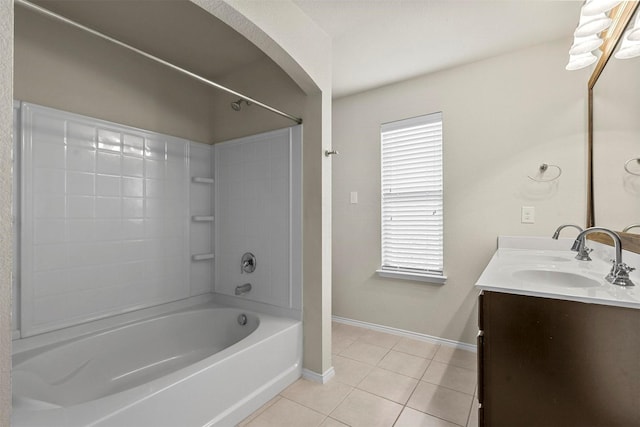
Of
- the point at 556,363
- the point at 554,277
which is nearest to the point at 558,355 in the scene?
the point at 556,363

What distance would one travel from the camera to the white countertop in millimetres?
1035

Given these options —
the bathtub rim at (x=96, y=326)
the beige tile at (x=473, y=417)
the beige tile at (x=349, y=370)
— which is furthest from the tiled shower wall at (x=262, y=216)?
the beige tile at (x=473, y=417)

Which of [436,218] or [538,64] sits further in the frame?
[436,218]

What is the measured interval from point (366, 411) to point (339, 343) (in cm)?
95

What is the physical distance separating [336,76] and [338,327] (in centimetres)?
241

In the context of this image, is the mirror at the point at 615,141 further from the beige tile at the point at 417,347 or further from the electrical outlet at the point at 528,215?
the beige tile at the point at 417,347

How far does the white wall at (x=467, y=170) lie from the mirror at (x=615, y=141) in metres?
0.21

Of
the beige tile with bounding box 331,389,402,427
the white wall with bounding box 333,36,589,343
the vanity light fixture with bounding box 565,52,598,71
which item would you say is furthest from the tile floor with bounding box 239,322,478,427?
the vanity light fixture with bounding box 565,52,598,71

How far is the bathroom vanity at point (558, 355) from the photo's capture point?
96 cm

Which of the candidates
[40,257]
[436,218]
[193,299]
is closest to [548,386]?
[436,218]

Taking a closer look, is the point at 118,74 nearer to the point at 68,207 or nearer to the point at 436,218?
the point at 68,207

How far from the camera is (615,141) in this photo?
1.56 meters

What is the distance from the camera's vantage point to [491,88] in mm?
2398

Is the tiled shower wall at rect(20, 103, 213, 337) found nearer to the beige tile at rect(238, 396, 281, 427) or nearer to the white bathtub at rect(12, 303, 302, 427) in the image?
the white bathtub at rect(12, 303, 302, 427)
